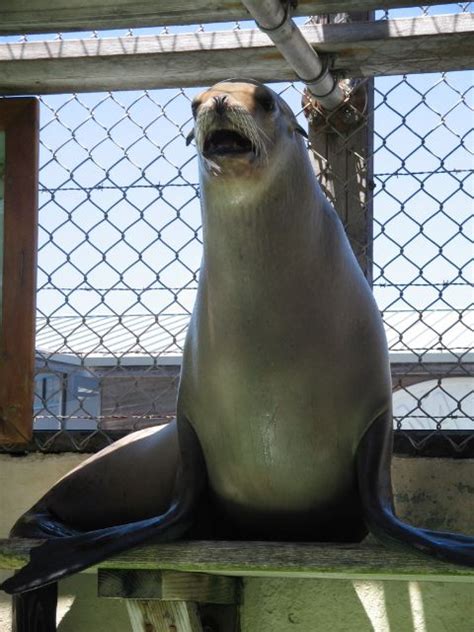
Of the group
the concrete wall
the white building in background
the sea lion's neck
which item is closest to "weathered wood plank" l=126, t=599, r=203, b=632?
the concrete wall

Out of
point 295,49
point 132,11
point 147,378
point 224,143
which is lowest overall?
point 147,378

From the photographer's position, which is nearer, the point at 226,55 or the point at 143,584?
the point at 143,584

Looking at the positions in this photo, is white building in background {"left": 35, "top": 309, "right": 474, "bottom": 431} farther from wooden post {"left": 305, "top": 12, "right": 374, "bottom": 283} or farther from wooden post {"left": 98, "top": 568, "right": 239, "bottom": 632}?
wooden post {"left": 98, "top": 568, "right": 239, "bottom": 632}

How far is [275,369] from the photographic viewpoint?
2553 mm

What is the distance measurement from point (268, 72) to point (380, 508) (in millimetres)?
1454

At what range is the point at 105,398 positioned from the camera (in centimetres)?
418

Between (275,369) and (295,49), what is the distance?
2.80 feet

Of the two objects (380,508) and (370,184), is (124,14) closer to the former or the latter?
(370,184)

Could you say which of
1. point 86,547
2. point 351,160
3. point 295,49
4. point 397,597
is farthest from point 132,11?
point 397,597

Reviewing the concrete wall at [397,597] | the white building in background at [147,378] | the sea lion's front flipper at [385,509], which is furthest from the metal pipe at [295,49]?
the concrete wall at [397,597]

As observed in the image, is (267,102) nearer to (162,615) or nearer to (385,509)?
(385,509)

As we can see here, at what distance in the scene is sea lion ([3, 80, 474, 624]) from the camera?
8.37ft

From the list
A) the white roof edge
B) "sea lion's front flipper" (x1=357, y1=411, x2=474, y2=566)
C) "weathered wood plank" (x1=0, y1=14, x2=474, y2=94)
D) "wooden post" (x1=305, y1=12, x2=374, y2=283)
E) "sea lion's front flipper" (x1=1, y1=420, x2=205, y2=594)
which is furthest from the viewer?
the white roof edge

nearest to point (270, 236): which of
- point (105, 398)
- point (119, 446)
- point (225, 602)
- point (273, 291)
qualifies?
point (273, 291)
